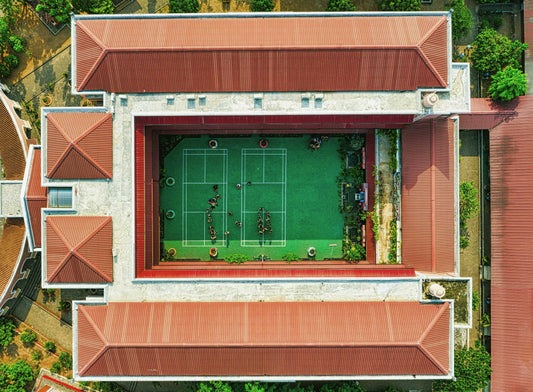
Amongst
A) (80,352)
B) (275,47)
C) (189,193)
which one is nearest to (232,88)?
(275,47)

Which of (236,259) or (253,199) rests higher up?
(253,199)

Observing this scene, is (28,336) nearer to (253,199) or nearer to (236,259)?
(236,259)

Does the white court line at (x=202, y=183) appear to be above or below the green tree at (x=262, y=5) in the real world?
below

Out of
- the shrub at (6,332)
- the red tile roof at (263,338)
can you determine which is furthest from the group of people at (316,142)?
the shrub at (6,332)

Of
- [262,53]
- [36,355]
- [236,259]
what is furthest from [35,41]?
[36,355]

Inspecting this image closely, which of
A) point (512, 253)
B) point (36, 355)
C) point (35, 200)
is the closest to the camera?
point (35, 200)

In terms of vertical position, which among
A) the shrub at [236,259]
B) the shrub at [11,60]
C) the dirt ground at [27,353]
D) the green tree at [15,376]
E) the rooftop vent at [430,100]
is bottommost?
the green tree at [15,376]

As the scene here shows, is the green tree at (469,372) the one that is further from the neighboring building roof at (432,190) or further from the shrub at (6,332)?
the shrub at (6,332)
